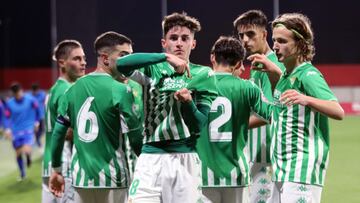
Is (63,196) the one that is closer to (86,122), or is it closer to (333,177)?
(86,122)

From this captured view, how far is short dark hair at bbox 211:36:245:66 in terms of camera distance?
5.06 m

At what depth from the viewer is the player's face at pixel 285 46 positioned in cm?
426

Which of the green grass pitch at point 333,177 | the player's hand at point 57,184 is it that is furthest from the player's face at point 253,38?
the green grass pitch at point 333,177

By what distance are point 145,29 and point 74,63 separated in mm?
16704

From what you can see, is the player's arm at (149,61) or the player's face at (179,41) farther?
the player's face at (179,41)

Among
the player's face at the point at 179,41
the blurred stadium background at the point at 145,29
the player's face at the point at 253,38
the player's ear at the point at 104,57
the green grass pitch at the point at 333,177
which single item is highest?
the blurred stadium background at the point at 145,29

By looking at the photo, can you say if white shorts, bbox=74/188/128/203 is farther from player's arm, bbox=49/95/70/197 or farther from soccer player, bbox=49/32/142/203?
player's arm, bbox=49/95/70/197

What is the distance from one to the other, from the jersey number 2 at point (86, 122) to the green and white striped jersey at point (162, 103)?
659 millimetres

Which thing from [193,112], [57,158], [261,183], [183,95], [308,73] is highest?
[308,73]

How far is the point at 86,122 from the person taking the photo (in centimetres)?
478

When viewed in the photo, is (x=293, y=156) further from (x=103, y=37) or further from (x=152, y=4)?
(x=152, y=4)

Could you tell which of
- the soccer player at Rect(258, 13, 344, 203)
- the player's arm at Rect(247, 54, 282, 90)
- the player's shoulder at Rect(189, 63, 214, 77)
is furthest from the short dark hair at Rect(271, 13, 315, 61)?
the player's shoulder at Rect(189, 63, 214, 77)

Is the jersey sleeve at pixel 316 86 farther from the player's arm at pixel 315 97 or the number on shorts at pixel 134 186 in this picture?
the number on shorts at pixel 134 186

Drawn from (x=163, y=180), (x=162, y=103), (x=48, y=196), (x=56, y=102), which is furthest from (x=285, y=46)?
(x=48, y=196)
